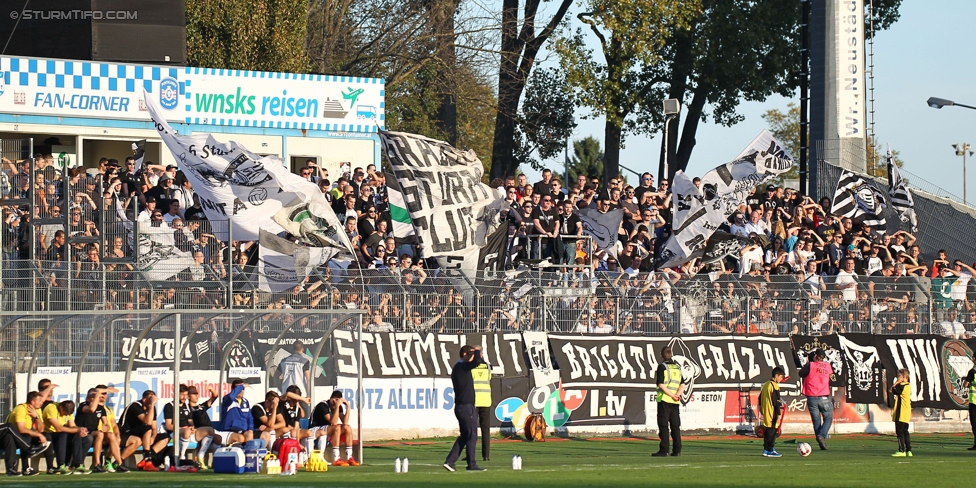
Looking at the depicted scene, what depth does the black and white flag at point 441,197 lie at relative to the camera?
2395cm

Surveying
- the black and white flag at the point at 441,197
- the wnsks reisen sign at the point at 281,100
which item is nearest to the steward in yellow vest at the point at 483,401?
the black and white flag at the point at 441,197

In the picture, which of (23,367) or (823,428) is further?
(823,428)

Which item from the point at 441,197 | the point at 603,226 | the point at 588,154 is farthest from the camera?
the point at 588,154

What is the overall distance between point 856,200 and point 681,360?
23.6 ft

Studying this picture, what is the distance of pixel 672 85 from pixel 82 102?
29.8 meters

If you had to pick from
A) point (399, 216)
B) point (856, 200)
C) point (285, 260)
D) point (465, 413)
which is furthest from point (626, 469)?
point (856, 200)

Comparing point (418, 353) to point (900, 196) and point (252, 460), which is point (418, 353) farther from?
point (900, 196)

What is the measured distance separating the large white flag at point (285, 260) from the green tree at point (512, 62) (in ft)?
85.7

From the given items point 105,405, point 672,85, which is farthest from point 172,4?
point 672,85

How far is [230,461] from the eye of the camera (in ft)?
58.7

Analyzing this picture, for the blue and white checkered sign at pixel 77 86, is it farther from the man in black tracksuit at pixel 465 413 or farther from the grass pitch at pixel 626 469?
the man in black tracksuit at pixel 465 413

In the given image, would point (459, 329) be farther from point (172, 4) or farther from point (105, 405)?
point (172, 4)

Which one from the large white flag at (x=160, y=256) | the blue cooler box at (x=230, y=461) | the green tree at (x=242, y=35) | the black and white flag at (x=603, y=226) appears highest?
the green tree at (x=242, y=35)

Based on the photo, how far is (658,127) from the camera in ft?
184
